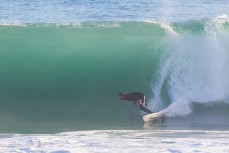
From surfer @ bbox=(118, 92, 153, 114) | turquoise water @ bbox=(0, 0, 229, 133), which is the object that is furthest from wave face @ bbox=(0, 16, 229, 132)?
surfer @ bbox=(118, 92, 153, 114)

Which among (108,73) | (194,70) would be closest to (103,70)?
(108,73)

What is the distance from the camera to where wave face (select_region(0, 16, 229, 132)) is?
12.2m

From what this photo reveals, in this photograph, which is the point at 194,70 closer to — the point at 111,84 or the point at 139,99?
the point at 111,84

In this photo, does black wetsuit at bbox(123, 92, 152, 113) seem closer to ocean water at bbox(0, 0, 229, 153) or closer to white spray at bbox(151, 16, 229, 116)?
ocean water at bbox(0, 0, 229, 153)

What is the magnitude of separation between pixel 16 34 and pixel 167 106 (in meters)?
5.07

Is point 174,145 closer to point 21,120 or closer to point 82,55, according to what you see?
point 21,120

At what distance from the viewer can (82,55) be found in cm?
1518

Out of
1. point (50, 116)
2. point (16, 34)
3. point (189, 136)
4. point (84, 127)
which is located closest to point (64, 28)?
point (16, 34)

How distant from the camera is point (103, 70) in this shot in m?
14.7

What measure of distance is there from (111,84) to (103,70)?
2.58 ft

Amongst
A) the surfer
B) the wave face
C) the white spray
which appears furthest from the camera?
the white spray

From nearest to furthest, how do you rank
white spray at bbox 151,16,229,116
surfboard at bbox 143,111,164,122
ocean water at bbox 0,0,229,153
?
ocean water at bbox 0,0,229,153 → surfboard at bbox 143,111,164,122 → white spray at bbox 151,16,229,116

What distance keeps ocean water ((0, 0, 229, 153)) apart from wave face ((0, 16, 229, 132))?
0.8 inches

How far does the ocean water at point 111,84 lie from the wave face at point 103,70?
2cm
